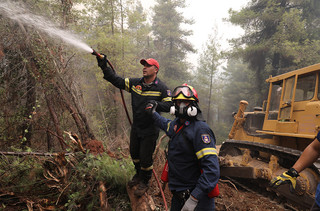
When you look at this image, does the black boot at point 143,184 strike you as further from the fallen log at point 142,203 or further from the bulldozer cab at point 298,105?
the bulldozer cab at point 298,105

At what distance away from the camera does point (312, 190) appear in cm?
441

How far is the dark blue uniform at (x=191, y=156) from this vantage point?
220 cm

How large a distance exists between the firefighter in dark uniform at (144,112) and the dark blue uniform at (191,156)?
91 centimetres

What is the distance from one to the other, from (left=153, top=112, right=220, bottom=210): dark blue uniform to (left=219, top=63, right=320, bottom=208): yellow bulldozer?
3.52 metres

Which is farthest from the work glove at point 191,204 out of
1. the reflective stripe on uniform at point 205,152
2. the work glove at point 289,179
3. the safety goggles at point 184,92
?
the safety goggles at point 184,92

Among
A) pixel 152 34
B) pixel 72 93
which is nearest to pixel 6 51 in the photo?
pixel 72 93

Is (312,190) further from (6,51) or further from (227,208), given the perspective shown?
(6,51)

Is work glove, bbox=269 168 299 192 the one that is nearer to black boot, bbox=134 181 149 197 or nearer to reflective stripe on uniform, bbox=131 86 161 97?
black boot, bbox=134 181 149 197

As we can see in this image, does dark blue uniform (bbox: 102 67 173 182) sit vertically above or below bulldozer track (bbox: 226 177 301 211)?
above

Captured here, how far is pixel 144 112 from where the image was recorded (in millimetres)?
3375

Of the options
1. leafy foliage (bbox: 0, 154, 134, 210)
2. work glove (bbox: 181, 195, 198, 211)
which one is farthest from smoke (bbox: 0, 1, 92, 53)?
work glove (bbox: 181, 195, 198, 211)

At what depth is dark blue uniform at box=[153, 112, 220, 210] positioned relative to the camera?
2203mm

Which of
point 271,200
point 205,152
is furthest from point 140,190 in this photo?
point 271,200

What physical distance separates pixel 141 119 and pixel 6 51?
5.33m
